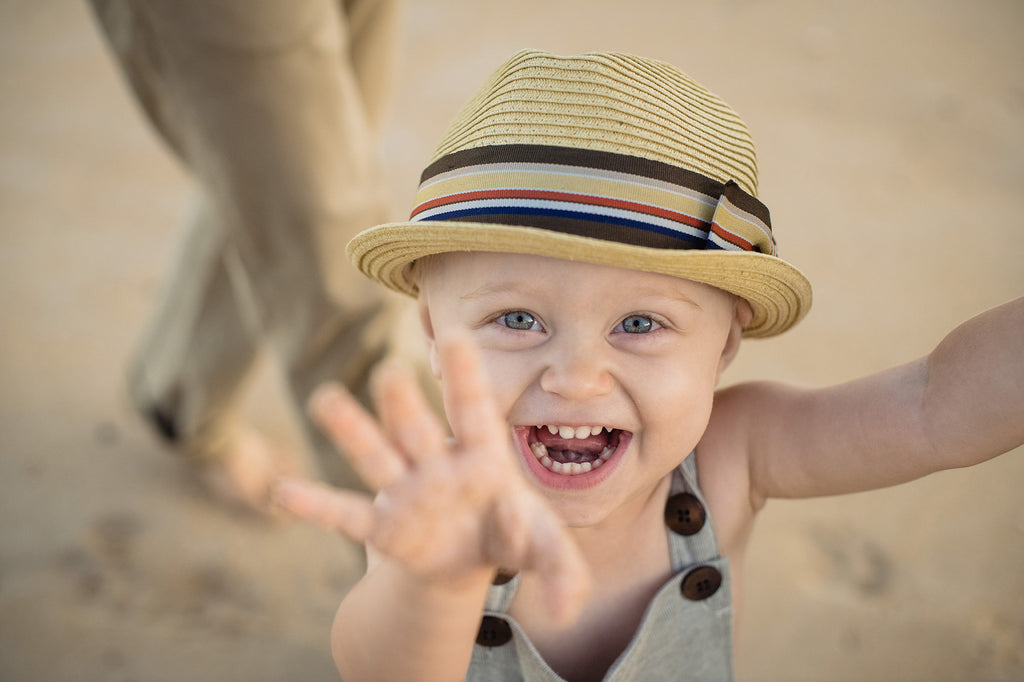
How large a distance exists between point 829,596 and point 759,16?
3.46 metres

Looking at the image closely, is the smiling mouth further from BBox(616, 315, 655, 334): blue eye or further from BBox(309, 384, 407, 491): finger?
BBox(309, 384, 407, 491): finger

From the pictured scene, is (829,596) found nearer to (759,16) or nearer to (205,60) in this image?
(205,60)

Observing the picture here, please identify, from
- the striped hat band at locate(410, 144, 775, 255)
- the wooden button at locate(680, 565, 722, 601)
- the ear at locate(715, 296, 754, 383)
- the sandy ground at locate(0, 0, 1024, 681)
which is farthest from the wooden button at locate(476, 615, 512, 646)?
the sandy ground at locate(0, 0, 1024, 681)

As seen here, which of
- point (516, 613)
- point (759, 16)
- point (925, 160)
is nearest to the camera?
point (516, 613)

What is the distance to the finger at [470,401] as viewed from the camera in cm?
92

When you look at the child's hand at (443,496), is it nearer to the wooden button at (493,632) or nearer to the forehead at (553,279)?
the forehead at (553,279)

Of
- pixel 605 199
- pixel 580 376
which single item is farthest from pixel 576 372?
pixel 605 199

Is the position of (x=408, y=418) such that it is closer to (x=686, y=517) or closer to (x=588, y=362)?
(x=588, y=362)

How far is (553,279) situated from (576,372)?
0.13 metres

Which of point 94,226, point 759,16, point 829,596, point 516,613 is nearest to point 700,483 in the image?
point 516,613

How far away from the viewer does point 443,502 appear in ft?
3.06

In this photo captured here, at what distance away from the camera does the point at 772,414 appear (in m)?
1.43

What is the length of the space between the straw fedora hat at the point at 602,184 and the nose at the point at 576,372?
0.39 feet

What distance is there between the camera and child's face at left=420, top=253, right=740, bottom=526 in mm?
1152
